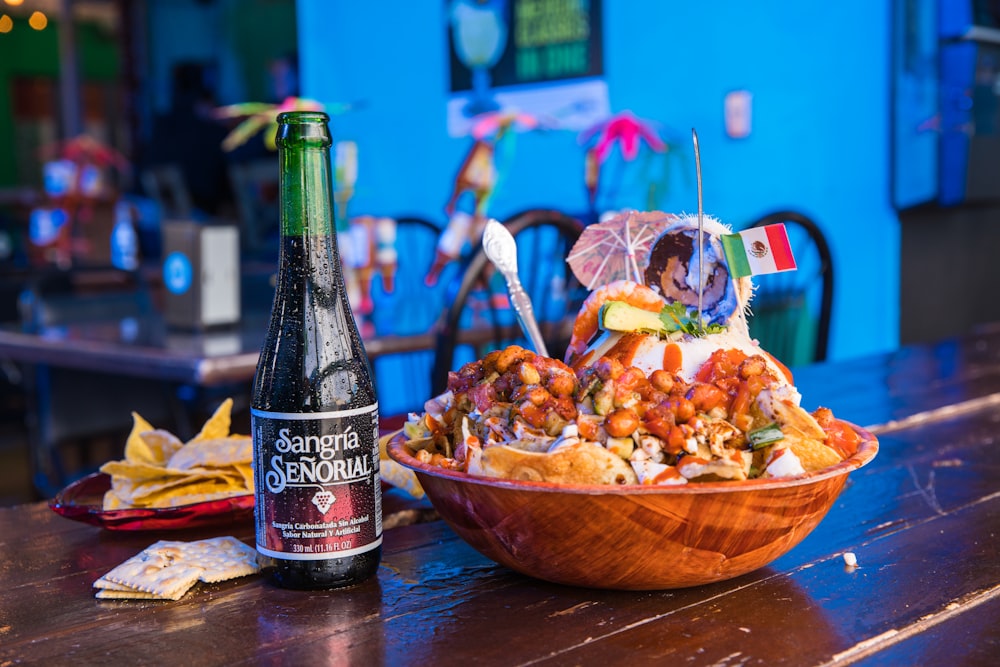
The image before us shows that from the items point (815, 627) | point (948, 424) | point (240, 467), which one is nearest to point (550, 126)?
point (948, 424)

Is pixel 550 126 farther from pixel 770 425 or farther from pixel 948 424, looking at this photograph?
pixel 770 425

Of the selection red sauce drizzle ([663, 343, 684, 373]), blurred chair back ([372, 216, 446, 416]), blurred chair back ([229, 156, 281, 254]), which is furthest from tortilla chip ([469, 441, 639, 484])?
blurred chair back ([229, 156, 281, 254])

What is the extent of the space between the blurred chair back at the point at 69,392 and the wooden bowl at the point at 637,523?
85.8 inches

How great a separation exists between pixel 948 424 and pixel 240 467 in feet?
2.93

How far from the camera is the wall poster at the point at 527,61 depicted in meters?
3.99

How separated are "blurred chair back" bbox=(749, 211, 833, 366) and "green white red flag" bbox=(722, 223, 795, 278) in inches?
27.6

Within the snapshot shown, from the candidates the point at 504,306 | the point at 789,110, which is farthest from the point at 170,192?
the point at 504,306

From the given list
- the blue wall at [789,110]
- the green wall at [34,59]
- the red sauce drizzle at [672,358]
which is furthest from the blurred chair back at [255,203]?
the red sauce drizzle at [672,358]

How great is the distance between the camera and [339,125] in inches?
210

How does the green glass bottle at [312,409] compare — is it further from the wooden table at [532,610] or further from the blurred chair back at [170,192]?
the blurred chair back at [170,192]

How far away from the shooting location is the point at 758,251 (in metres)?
0.78

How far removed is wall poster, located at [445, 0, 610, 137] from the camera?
3986mm

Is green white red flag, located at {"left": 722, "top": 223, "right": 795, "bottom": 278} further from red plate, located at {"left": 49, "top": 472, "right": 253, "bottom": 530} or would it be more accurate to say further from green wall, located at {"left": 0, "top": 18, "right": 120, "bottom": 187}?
green wall, located at {"left": 0, "top": 18, "right": 120, "bottom": 187}

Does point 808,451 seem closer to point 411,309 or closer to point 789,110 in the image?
point 411,309
